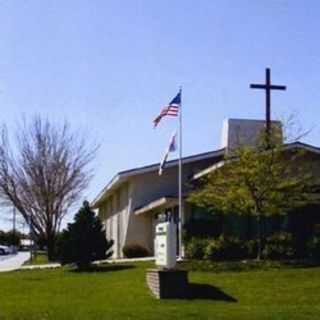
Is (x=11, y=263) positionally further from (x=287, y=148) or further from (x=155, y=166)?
(x=287, y=148)

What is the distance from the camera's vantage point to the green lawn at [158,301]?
16.8 meters

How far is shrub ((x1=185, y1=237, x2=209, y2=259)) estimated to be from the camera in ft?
99.3

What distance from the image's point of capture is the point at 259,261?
1105 inches

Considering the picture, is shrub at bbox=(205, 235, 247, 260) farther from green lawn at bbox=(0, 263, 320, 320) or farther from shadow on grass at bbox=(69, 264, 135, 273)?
green lawn at bbox=(0, 263, 320, 320)

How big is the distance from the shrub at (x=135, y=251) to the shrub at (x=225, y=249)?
34.9ft

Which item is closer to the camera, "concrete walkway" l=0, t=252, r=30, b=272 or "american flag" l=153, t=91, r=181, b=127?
"american flag" l=153, t=91, r=181, b=127

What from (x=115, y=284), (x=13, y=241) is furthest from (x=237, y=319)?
(x=13, y=241)

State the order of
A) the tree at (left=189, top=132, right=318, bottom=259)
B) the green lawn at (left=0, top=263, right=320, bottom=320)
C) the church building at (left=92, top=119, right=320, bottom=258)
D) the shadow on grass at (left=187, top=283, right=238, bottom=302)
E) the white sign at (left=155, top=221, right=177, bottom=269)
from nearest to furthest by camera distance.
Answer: the green lawn at (left=0, top=263, right=320, bottom=320)
the shadow on grass at (left=187, top=283, right=238, bottom=302)
the white sign at (left=155, top=221, right=177, bottom=269)
the tree at (left=189, top=132, right=318, bottom=259)
the church building at (left=92, top=119, right=320, bottom=258)

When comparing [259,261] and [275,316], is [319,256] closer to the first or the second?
[259,261]

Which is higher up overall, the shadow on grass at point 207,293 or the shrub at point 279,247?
the shrub at point 279,247

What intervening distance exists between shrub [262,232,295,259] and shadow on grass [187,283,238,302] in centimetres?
805

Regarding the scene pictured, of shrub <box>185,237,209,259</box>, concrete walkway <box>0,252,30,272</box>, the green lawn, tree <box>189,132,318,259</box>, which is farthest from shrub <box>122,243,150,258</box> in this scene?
the green lawn

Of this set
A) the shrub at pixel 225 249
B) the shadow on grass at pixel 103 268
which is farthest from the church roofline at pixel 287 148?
the shadow on grass at pixel 103 268

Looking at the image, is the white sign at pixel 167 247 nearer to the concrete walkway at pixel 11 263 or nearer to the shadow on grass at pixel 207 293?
the shadow on grass at pixel 207 293
